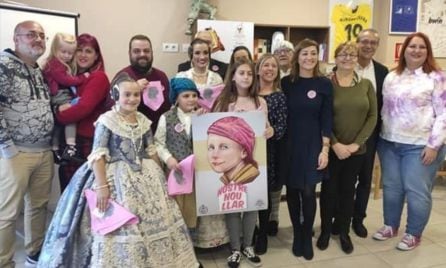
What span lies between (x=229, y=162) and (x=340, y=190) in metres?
0.85

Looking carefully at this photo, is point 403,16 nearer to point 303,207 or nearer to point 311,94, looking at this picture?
point 311,94

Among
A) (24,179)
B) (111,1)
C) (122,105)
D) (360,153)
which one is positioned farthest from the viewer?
(111,1)

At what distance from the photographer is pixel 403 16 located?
16.3 feet

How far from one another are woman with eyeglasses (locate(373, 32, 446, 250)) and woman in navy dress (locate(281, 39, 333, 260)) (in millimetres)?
555

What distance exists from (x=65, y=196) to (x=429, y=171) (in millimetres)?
2286

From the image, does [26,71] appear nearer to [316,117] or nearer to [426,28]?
[316,117]

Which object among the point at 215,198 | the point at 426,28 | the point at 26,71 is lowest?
the point at 215,198

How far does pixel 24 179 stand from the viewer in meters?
2.10

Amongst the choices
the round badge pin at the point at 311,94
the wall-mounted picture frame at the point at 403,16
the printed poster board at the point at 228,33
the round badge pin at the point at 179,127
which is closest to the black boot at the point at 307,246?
the round badge pin at the point at 311,94

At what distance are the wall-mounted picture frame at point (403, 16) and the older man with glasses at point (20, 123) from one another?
440cm

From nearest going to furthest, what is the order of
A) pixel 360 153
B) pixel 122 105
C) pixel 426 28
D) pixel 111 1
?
pixel 122 105, pixel 360 153, pixel 111 1, pixel 426 28

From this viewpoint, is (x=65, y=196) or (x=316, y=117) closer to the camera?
→ (x=65, y=196)

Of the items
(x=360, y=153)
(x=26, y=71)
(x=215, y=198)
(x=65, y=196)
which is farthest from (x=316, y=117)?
(x=26, y=71)

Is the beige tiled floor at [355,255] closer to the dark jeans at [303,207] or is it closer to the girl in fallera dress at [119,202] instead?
the dark jeans at [303,207]
